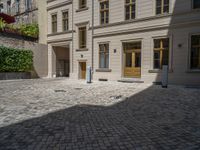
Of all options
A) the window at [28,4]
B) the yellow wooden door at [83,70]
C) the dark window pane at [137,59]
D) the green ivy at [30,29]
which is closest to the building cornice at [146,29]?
the dark window pane at [137,59]

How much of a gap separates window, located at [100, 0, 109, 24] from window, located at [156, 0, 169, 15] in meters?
4.85

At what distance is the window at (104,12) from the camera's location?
1734 centimetres

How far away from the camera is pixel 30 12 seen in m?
22.9

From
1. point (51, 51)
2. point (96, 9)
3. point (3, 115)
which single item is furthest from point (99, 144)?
point (51, 51)

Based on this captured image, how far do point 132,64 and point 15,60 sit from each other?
11769 millimetres

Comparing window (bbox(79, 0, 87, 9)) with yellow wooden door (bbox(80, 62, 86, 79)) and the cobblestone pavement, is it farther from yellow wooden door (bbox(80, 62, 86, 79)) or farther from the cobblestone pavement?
the cobblestone pavement

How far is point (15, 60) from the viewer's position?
18578 millimetres

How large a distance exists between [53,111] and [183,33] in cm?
1139

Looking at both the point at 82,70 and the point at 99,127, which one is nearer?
the point at 99,127

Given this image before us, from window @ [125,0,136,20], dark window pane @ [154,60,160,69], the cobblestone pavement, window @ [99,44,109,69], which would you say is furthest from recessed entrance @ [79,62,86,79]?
the cobblestone pavement

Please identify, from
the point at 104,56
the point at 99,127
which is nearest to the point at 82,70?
the point at 104,56

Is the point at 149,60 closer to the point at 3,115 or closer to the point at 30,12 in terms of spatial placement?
the point at 3,115

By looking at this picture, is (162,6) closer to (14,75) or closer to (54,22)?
(54,22)

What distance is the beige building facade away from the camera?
13.3 meters
